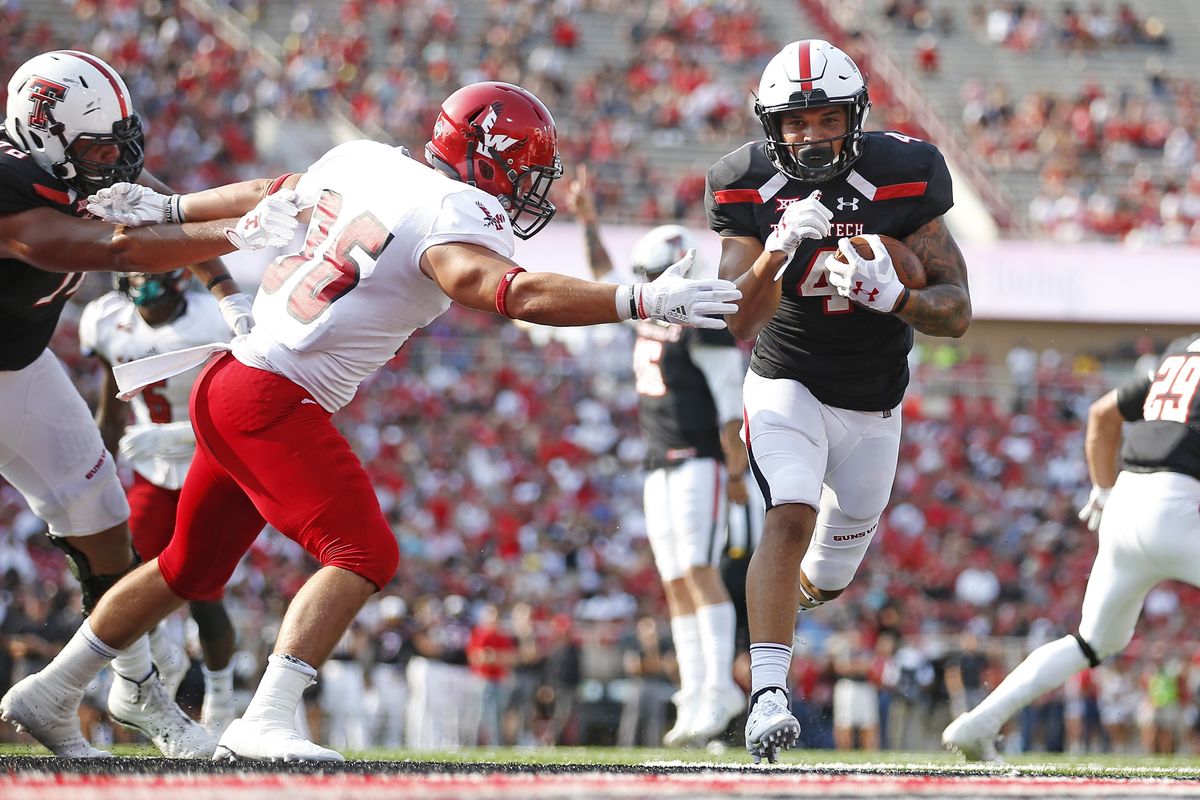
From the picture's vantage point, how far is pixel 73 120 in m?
5.19

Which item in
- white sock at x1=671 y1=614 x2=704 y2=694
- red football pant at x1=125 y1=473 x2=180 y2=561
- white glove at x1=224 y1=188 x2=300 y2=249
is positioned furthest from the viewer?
white sock at x1=671 y1=614 x2=704 y2=694

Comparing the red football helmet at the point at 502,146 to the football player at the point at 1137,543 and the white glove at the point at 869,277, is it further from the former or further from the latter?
the football player at the point at 1137,543

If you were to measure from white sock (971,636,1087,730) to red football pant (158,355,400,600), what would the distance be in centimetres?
267

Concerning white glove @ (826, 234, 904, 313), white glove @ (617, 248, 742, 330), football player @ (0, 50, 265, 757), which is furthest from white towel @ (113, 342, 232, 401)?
white glove @ (826, 234, 904, 313)

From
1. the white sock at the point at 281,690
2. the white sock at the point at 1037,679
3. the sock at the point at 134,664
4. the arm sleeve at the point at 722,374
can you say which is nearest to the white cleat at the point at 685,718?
the arm sleeve at the point at 722,374

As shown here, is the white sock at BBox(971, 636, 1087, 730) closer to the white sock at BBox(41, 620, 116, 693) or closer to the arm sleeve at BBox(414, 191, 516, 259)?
the arm sleeve at BBox(414, 191, 516, 259)

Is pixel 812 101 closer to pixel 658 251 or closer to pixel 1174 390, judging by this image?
pixel 1174 390

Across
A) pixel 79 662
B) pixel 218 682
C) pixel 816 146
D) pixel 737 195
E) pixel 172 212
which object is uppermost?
pixel 816 146

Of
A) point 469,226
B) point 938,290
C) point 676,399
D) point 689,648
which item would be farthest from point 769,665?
point 676,399

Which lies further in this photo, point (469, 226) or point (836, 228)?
point (836, 228)

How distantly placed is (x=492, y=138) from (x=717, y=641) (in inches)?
132

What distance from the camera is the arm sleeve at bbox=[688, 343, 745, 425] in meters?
7.70

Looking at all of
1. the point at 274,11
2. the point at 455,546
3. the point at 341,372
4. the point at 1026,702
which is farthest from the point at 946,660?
the point at 274,11

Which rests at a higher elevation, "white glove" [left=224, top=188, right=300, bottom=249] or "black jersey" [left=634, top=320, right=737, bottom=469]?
"white glove" [left=224, top=188, right=300, bottom=249]
